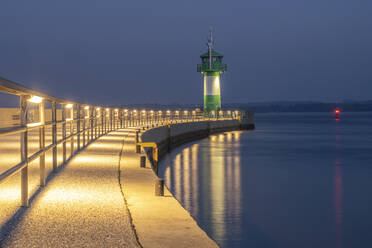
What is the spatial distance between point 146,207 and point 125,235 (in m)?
1.63

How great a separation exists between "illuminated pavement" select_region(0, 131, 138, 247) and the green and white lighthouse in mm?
52671

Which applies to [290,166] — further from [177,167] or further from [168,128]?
[168,128]

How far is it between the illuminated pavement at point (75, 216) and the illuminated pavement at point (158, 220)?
16cm

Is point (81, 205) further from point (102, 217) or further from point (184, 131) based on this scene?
point (184, 131)

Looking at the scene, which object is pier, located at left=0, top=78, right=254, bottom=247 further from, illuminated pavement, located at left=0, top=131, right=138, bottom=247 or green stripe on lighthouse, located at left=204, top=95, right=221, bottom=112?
green stripe on lighthouse, located at left=204, top=95, right=221, bottom=112

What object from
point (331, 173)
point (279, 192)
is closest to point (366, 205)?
point (279, 192)

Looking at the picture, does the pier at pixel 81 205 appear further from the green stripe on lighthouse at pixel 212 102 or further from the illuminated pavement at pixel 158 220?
the green stripe on lighthouse at pixel 212 102

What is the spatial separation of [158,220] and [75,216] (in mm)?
1090

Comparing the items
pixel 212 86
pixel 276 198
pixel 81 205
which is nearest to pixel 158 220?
pixel 81 205

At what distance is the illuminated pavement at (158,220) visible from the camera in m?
5.26

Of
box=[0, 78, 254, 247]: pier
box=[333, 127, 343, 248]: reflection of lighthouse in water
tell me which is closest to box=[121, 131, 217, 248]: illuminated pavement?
box=[0, 78, 254, 247]: pier

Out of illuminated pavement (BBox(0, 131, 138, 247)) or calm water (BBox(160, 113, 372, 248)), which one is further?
calm water (BBox(160, 113, 372, 248))

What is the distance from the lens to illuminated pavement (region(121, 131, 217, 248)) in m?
5.26

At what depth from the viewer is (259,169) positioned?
2984 centimetres
